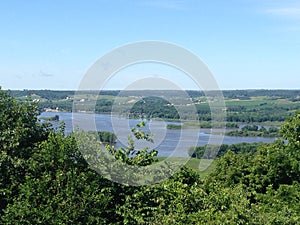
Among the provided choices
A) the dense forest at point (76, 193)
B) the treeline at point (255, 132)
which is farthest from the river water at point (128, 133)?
the treeline at point (255, 132)

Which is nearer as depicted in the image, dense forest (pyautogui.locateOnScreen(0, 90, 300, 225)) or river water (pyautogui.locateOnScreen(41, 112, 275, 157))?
dense forest (pyautogui.locateOnScreen(0, 90, 300, 225))

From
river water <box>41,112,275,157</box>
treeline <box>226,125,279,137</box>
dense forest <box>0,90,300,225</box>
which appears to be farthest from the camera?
treeline <box>226,125,279,137</box>

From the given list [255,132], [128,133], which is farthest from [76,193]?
[255,132]

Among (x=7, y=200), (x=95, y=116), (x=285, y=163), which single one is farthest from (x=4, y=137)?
(x=285, y=163)

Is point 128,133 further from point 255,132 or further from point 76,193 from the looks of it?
point 255,132

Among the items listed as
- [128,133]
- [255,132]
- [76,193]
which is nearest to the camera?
[76,193]

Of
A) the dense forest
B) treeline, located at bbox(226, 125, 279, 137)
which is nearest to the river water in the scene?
the dense forest

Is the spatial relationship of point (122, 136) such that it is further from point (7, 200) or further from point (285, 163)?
point (285, 163)

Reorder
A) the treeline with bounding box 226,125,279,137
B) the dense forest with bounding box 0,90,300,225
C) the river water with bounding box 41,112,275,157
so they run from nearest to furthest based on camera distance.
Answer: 1. the dense forest with bounding box 0,90,300,225
2. the river water with bounding box 41,112,275,157
3. the treeline with bounding box 226,125,279,137

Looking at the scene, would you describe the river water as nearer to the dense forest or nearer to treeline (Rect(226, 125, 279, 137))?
the dense forest

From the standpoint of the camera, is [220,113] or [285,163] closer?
[220,113]

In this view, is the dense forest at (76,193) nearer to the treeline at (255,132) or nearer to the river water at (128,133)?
the river water at (128,133)
